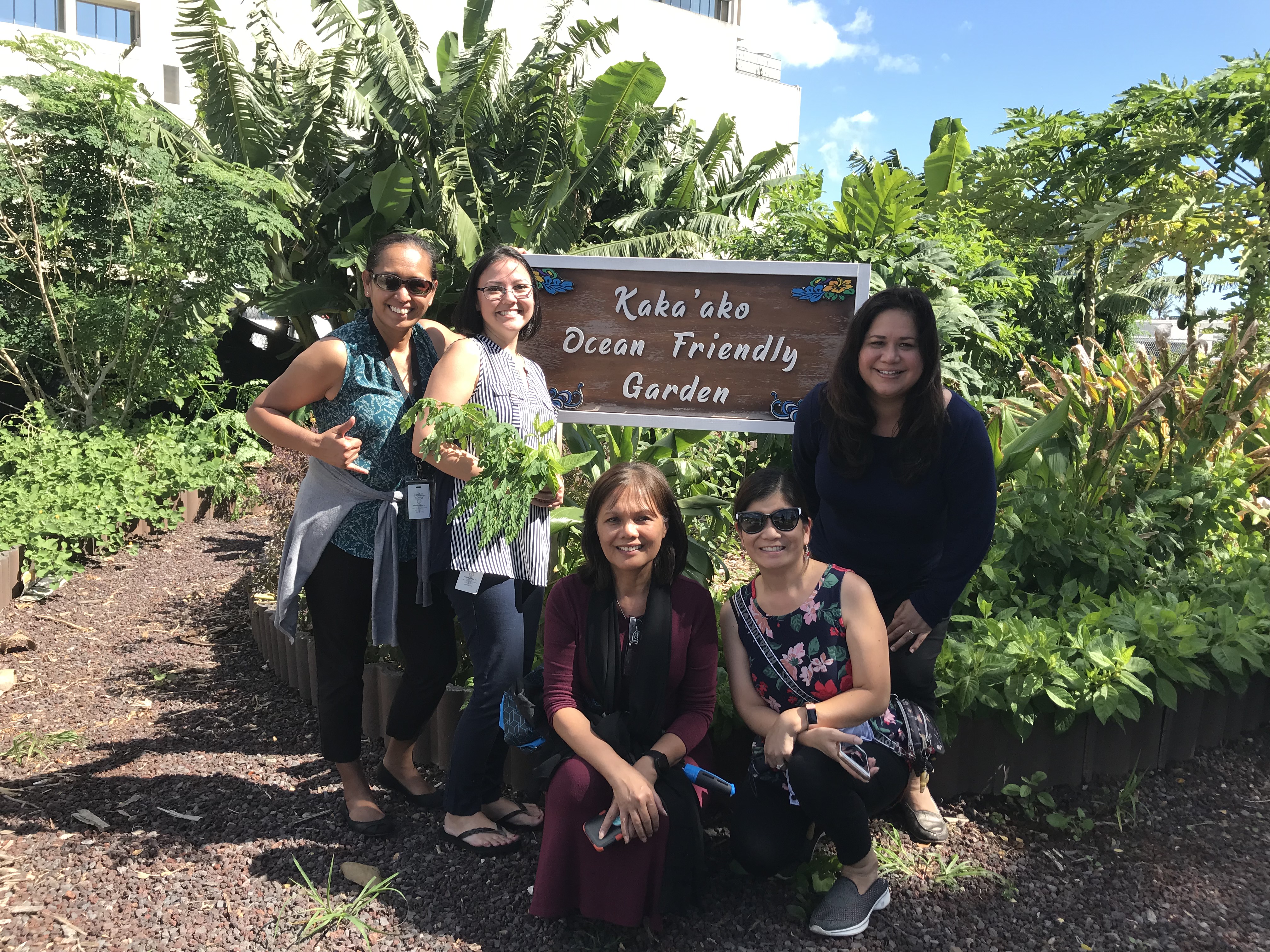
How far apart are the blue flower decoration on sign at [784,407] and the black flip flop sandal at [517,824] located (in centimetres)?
136

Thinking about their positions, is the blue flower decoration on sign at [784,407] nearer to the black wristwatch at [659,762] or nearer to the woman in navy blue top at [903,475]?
the woman in navy blue top at [903,475]

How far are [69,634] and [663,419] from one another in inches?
138

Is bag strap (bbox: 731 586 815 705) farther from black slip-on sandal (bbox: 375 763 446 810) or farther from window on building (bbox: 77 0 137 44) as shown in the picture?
window on building (bbox: 77 0 137 44)

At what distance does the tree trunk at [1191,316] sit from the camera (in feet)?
12.1

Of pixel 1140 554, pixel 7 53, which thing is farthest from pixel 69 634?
pixel 7 53

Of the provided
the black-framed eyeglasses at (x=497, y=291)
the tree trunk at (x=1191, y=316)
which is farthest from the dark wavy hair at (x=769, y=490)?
the tree trunk at (x=1191, y=316)

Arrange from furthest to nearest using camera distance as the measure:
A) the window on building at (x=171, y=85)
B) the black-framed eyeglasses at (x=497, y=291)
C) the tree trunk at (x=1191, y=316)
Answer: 1. the window on building at (x=171, y=85)
2. the tree trunk at (x=1191, y=316)
3. the black-framed eyeglasses at (x=497, y=291)

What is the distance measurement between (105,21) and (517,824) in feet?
77.1

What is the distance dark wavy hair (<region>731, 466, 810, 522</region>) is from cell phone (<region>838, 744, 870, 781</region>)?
55 cm

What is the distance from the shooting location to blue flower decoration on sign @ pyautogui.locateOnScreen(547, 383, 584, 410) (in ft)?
8.97

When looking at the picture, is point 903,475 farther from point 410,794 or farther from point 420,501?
point 410,794

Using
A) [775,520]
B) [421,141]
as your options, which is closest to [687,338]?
[775,520]

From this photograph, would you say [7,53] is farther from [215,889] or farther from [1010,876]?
[1010,876]

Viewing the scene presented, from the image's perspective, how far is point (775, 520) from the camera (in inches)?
83.5
